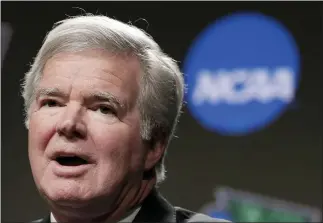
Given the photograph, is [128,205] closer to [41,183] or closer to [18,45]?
[41,183]

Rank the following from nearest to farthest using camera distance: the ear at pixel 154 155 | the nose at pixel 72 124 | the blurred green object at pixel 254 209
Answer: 1. the nose at pixel 72 124
2. the ear at pixel 154 155
3. the blurred green object at pixel 254 209

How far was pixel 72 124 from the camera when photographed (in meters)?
1.34

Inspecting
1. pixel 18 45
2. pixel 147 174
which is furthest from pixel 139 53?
pixel 18 45

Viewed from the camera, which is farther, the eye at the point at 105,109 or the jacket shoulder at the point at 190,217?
the jacket shoulder at the point at 190,217

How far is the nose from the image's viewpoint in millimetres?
1338

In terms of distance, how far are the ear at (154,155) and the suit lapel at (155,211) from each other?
0.08m

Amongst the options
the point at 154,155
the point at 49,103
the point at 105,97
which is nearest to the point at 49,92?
the point at 49,103

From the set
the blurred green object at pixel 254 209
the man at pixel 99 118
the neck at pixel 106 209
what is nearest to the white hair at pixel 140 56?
the man at pixel 99 118

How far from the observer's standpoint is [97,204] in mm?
1389

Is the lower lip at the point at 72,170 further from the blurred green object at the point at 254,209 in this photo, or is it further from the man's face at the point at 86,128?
the blurred green object at the point at 254,209

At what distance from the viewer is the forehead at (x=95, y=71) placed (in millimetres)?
1388

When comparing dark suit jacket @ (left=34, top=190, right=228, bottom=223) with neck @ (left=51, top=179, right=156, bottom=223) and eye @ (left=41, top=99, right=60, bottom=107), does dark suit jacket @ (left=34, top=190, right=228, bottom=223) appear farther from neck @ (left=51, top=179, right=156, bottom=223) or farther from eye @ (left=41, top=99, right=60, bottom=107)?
eye @ (left=41, top=99, right=60, bottom=107)

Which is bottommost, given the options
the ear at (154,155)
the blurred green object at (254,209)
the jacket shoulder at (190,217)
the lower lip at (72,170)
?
the blurred green object at (254,209)

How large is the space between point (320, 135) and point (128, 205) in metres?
1.42
